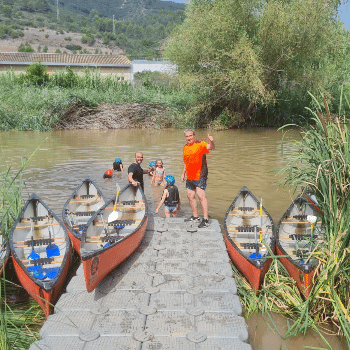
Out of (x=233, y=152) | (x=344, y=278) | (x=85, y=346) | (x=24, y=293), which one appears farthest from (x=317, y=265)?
(x=233, y=152)

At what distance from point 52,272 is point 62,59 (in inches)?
2080

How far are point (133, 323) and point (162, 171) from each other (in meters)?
7.49

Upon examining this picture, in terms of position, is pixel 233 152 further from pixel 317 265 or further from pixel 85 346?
pixel 85 346

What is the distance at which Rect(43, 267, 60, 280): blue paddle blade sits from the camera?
599cm

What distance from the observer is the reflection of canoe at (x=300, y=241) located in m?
5.45

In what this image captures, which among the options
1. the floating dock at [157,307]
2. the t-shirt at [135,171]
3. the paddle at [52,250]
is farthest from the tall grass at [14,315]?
the t-shirt at [135,171]

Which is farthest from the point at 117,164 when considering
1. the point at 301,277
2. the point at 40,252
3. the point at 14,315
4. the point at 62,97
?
the point at 62,97

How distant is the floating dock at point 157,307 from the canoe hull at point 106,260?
0.19 m

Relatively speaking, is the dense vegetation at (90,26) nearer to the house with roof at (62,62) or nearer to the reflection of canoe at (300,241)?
the house with roof at (62,62)

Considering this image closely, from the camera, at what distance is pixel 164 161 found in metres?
16.3

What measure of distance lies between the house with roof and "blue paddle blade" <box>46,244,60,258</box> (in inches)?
1793

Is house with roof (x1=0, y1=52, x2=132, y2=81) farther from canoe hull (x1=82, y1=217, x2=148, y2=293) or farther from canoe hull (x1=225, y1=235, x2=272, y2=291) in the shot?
canoe hull (x1=225, y1=235, x2=272, y2=291)

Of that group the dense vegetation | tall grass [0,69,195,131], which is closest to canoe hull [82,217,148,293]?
tall grass [0,69,195,131]

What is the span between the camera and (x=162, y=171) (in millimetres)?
12070
